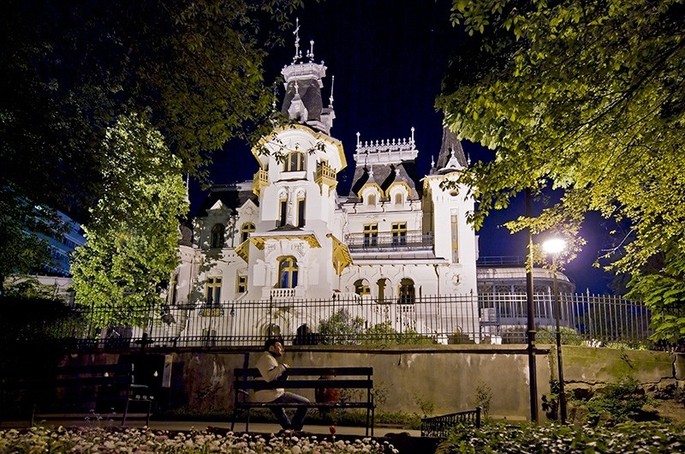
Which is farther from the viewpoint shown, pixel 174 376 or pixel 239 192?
pixel 239 192

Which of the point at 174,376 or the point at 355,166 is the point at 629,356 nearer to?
the point at 174,376

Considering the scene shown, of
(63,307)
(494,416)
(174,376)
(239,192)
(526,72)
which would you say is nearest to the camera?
(526,72)

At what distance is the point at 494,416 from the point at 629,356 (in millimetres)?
3781

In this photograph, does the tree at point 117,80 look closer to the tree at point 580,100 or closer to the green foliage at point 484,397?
the tree at point 580,100

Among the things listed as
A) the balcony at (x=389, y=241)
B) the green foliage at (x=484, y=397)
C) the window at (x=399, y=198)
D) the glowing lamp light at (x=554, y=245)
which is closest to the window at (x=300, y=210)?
the balcony at (x=389, y=241)

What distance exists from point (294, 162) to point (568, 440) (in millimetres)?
31157

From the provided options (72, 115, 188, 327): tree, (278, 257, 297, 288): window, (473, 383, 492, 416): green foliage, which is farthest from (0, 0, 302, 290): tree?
(278, 257, 297, 288): window

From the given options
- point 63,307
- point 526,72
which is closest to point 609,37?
point 526,72

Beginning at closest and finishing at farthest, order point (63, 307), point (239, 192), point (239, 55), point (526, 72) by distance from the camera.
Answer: point (526, 72)
point (239, 55)
point (63, 307)
point (239, 192)

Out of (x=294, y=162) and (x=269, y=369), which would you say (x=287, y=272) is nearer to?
(x=294, y=162)

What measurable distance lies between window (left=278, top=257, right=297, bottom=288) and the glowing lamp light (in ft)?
77.5

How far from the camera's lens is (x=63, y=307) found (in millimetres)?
17891

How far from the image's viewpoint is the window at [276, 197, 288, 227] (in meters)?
34.9

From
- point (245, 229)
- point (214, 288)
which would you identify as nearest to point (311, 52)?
point (245, 229)
